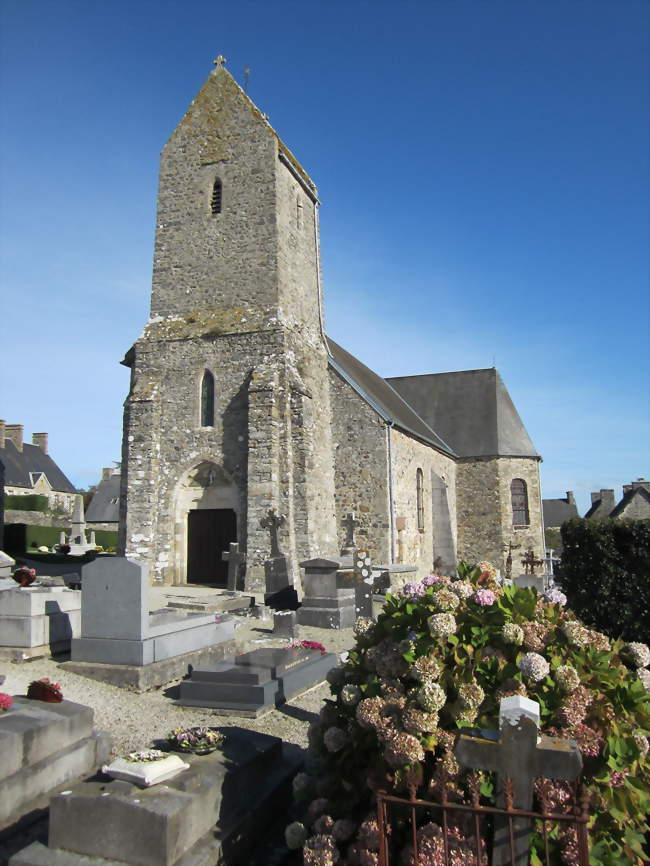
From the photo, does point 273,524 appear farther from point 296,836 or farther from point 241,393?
point 296,836

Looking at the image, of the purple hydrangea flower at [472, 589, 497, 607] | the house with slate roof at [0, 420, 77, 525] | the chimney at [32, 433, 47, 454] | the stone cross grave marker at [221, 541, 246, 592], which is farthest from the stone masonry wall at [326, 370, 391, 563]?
the chimney at [32, 433, 47, 454]

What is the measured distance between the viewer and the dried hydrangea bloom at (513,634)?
10.4ft

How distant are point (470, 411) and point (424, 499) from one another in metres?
6.87

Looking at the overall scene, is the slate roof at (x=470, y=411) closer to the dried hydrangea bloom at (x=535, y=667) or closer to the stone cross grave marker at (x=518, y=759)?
the dried hydrangea bloom at (x=535, y=667)

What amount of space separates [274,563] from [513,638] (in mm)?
9877

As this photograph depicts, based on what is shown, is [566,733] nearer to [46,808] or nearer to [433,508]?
[46,808]

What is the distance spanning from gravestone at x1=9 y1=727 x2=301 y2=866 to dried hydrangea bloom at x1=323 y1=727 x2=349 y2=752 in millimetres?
698

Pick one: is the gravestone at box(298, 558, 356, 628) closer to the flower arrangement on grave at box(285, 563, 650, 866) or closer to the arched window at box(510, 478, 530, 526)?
the flower arrangement on grave at box(285, 563, 650, 866)

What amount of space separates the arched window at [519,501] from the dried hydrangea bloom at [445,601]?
21.9m

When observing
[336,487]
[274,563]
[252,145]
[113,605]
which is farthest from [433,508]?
[113,605]

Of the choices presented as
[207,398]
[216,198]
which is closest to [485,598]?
[207,398]

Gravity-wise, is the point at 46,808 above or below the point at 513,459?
below

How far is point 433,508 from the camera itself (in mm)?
22062

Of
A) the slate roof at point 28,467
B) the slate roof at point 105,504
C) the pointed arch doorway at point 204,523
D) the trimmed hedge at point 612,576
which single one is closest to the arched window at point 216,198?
the pointed arch doorway at point 204,523
